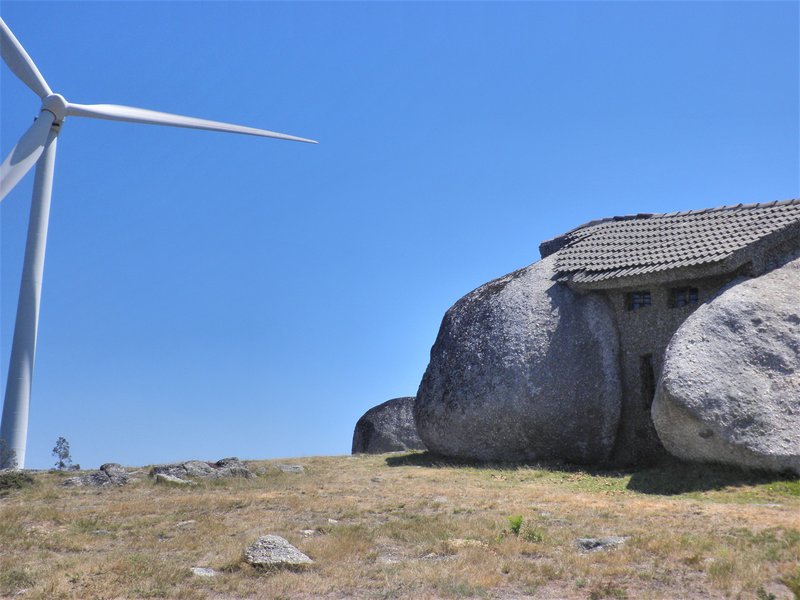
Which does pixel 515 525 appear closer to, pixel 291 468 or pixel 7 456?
pixel 291 468

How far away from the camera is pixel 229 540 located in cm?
1395

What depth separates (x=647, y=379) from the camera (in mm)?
24609

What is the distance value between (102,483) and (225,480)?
3492 millimetres

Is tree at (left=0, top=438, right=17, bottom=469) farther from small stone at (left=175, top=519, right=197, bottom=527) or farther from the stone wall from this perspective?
the stone wall

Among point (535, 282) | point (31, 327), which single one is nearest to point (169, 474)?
point (31, 327)

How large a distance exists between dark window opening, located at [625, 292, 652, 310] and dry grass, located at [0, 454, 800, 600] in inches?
212

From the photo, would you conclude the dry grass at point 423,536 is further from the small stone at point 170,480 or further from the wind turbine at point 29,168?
the wind turbine at point 29,168

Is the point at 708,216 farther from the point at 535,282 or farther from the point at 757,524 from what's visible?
the point at 757,524

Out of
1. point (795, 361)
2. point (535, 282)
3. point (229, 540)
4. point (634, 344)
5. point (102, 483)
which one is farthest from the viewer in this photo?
point (535, 282)

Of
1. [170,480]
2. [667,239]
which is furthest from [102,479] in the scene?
[667,239]

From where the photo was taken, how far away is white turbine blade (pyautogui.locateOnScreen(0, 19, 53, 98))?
28953 mm

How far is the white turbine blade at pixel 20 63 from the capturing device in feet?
95.0

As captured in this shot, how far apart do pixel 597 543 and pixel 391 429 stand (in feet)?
80.9

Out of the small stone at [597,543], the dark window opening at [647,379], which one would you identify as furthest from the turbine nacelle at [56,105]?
the small stone at [597,543]
